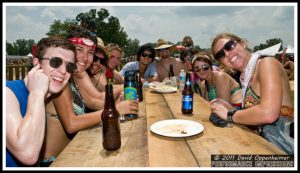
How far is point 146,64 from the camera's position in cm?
612

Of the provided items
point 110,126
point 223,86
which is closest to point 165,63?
point 223,86

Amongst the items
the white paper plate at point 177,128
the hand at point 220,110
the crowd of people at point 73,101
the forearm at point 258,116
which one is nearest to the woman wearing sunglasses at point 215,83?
the crowd of people at point 73,101

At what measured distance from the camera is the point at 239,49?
261cm

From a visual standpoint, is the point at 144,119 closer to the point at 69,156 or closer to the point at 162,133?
the point at 162,133

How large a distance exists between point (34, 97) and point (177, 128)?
3.87 ft

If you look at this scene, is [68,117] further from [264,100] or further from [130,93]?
[264,100]

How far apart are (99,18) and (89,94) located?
60.7 meters

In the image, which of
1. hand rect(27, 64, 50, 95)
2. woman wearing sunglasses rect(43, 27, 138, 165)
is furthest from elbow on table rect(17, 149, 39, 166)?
woman wearing sunglasses rect(43, 27, 138, 165)

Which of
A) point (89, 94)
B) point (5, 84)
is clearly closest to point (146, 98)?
Answer: point (89, 94)

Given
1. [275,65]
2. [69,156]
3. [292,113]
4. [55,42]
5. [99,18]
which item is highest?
[99,18]

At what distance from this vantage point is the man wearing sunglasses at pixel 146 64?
5.89m

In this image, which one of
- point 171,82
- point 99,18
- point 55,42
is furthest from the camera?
point 99,18

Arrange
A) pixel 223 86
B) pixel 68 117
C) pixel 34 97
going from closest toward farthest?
pixel 34 97, pixel 68 117, pixel 223 86

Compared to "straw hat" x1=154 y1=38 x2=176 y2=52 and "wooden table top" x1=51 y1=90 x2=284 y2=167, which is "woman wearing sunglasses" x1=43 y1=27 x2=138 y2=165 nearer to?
"wooden table top" x1=51 y1=90 x2=284 y2=167
